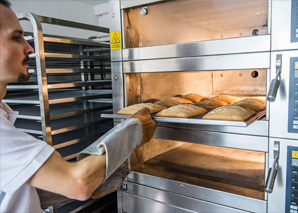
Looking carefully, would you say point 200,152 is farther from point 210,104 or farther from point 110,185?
point 110,185

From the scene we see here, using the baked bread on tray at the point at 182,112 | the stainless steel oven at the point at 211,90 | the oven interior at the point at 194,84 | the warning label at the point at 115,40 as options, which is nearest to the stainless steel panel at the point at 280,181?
the stainless steel oven at the point at 211,90

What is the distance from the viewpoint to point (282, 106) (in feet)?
3.35

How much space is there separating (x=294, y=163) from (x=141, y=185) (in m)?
0.81

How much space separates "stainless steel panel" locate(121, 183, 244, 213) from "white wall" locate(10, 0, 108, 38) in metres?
2.31

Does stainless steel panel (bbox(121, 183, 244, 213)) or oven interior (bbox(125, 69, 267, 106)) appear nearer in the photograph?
stainless steel panel (bbox(121, 183, 244, 213))

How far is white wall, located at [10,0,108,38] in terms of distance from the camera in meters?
2.85

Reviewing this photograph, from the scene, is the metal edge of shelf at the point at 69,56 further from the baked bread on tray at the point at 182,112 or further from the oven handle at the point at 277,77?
the oven handle at the point at 277,77

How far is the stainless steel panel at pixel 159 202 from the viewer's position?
4.12 feet

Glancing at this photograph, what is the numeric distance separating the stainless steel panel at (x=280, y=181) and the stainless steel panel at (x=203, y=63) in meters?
0.33

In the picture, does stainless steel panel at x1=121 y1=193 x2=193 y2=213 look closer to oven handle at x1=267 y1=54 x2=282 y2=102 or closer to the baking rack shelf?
the baking rack shelf

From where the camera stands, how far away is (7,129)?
32.1 inches

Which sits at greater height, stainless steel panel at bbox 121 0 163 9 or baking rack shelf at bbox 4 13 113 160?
stainless steel panel at bbox 121 0 163 9

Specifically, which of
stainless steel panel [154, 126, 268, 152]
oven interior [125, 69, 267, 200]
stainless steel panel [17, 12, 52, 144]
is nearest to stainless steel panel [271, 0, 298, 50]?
stainless steel panel [154, 126, 268, 152]

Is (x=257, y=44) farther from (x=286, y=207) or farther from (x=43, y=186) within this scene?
(x=43, y=186)
